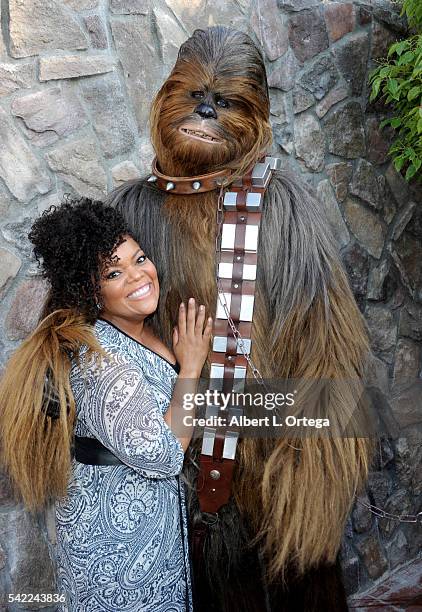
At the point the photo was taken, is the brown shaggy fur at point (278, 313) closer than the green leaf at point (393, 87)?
Yes

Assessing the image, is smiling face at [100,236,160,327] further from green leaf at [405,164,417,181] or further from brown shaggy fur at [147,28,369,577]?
green leaf at [405,164,417,181]

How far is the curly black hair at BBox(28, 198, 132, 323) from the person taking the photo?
4.42 ft

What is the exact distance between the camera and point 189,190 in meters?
1.48

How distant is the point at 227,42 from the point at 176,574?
1.07 metres

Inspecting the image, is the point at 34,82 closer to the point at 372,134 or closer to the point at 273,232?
the point at 273,232

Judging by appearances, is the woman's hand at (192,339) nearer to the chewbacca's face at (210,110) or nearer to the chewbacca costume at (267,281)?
the chewbacca costume at (267,281)

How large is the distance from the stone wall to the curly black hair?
0.70 metres

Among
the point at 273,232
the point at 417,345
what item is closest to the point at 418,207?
the point at 417,345

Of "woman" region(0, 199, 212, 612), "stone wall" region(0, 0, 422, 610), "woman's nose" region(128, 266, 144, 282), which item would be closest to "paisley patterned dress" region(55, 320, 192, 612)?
"woman" region(0, 199, 212, 612)

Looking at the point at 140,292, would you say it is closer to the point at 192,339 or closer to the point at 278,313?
the point at 192,339

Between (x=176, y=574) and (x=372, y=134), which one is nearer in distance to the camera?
(x=176, y=574)

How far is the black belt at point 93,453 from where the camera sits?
1.39 meters

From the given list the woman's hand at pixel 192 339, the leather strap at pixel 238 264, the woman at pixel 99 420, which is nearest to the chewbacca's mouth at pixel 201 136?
the leather strap at pixel 238 264

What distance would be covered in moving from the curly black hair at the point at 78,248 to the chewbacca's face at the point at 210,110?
21 centimetres
